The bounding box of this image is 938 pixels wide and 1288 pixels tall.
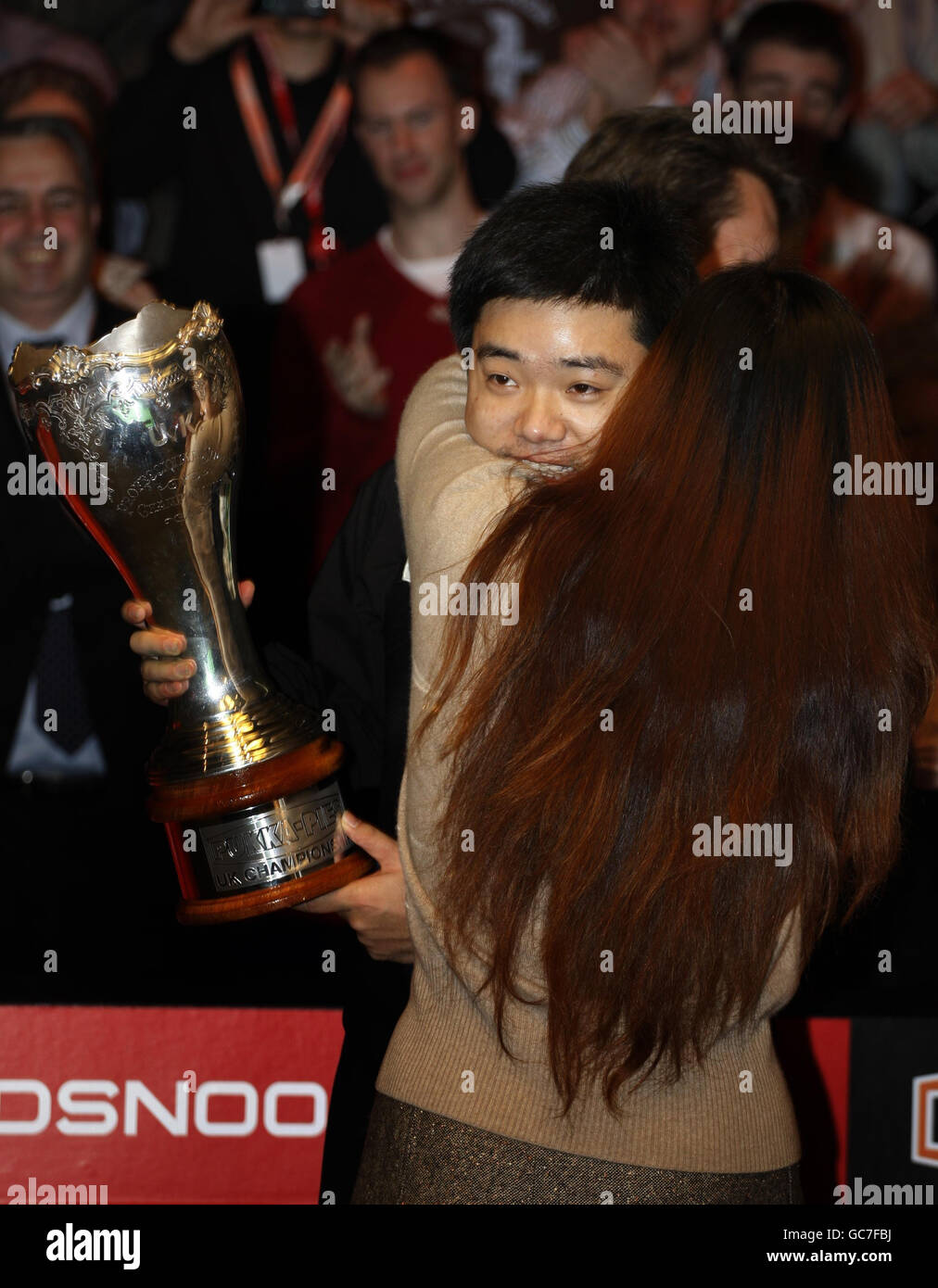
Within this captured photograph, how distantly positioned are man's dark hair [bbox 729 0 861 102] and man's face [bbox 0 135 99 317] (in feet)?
5.65

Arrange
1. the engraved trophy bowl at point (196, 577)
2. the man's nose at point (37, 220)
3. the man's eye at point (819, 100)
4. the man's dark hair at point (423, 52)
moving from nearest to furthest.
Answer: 1. the engraved trophy bowl at point (196, 577)
2. the man's nose at point (37, 220)
3. the man's dark hair at point (423, 52)
4. the man's eye at point (819, 100)

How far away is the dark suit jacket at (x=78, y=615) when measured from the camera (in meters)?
3.09

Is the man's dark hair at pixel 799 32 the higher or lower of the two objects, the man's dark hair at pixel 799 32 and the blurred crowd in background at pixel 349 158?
the higher

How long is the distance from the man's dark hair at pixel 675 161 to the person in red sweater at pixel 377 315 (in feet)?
5.44

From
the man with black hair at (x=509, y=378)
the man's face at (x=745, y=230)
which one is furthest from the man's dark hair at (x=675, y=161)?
the man with black hair at (x=509, y=378)

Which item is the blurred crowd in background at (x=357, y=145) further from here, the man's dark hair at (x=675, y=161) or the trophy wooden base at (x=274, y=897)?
the trophy wooden base at (x=274, y=897)

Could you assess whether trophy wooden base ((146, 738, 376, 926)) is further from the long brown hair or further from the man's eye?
the man's eye

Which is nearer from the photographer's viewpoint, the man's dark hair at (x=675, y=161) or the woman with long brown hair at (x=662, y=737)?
the woman with long brown hair at (x=662, y=737)

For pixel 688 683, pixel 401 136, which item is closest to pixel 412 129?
pixel 401 136

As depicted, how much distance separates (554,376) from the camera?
1212 millimetres

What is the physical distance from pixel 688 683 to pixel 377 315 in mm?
2660

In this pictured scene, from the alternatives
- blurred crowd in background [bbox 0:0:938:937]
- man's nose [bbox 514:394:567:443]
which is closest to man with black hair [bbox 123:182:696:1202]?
man's nose [bbox 514:394:567:443]

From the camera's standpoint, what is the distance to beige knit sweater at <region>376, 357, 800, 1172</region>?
40.2 inches

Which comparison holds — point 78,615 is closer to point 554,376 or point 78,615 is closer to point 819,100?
point 554,376
